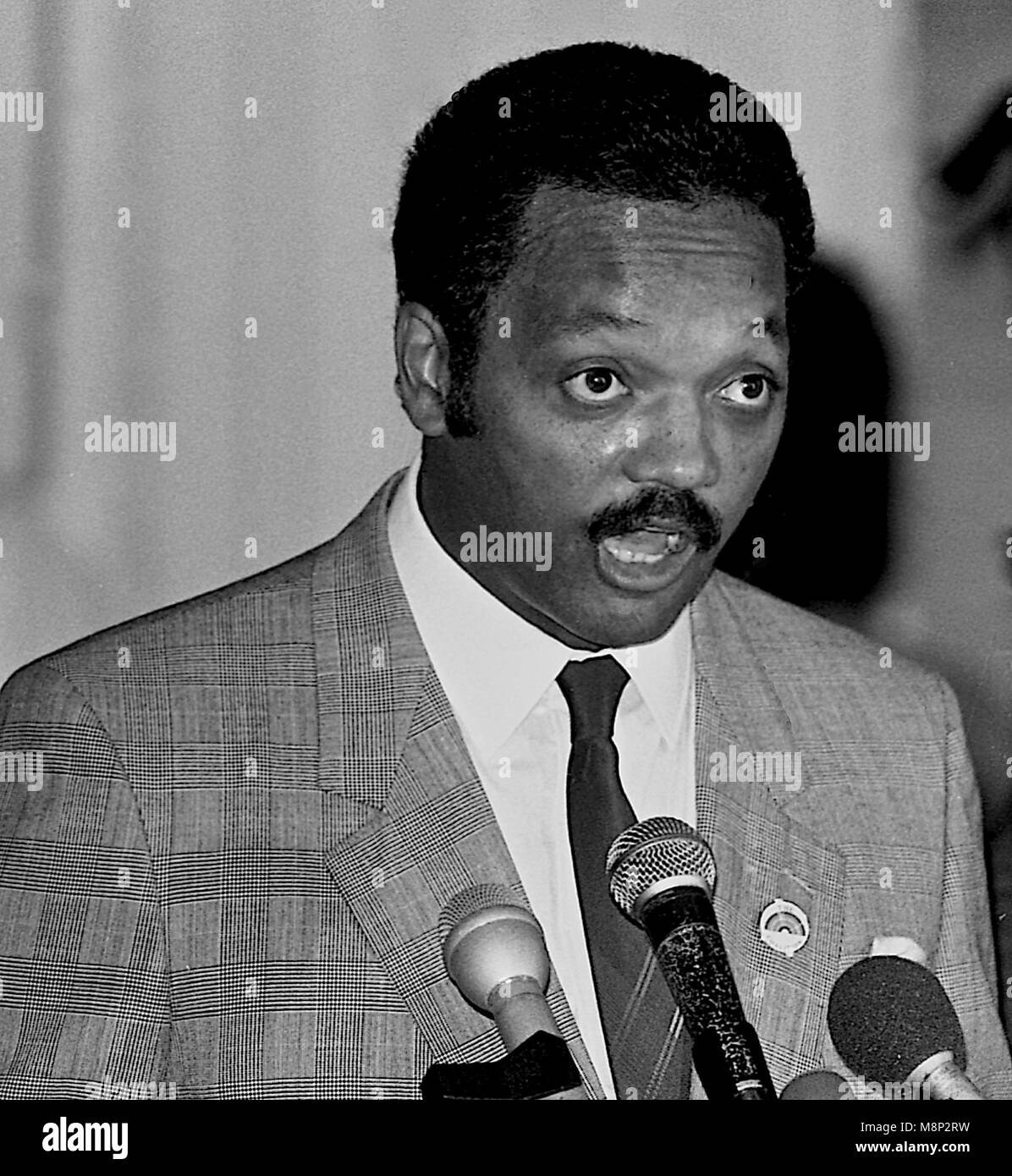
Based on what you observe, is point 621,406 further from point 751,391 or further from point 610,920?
point 610,920

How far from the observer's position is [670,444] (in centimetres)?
202

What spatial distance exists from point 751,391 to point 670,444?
131mm

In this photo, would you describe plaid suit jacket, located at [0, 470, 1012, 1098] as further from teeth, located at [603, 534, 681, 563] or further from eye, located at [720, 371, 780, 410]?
eye, located at [720, 371, 780, 410]

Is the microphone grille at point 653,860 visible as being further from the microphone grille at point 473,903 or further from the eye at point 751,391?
the eye at point 751,391

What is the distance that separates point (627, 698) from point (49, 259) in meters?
0.87

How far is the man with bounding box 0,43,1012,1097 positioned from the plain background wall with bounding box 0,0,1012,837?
7cm

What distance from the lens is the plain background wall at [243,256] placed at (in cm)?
219

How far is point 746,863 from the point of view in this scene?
6.78 feet

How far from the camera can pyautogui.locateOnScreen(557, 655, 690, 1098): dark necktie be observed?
1965 mm

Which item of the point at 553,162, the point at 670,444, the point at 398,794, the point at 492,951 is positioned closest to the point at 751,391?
the point at 670,444

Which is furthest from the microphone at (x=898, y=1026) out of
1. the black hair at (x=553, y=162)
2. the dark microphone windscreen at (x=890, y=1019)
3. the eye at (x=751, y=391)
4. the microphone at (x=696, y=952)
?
the black hair at (x=553, y=162)

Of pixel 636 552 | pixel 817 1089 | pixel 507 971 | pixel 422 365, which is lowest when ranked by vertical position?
pixel 817 1089

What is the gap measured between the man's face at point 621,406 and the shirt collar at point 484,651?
0.08ft
